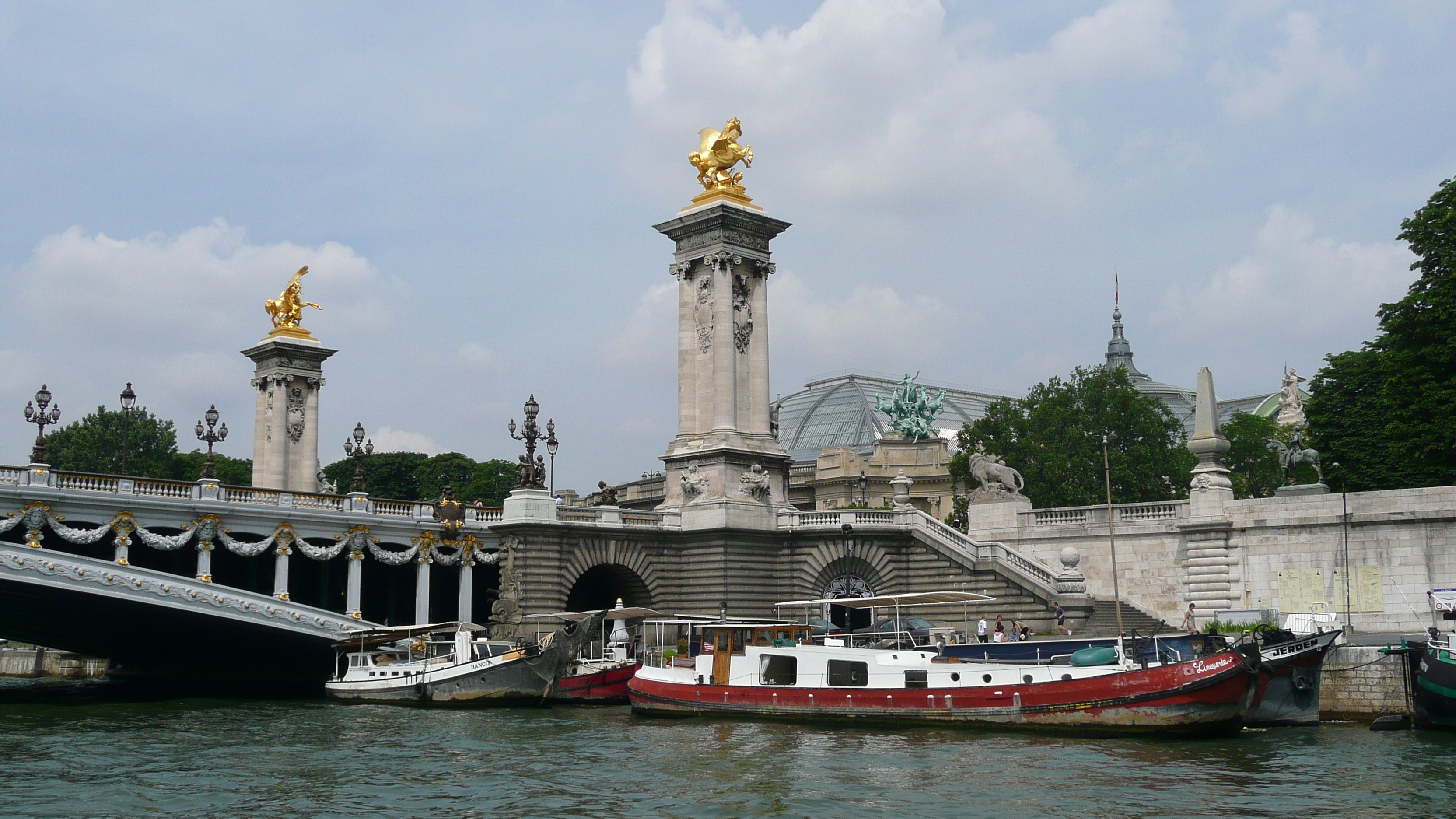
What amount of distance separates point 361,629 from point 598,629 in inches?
341

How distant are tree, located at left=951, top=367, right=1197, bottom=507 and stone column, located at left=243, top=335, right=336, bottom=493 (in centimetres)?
3960

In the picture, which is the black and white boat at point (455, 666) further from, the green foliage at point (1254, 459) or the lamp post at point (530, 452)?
the green foliage at point (1254, 459)

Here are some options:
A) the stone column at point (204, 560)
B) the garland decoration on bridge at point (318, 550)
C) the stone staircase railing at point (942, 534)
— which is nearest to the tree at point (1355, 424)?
the stone staircase railing at point (942, 534)

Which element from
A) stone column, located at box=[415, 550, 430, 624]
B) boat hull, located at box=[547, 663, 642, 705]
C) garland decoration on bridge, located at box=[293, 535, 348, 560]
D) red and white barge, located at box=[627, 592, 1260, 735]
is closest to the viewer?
red and white barge, located at box=[627, 592, 1260, 735]

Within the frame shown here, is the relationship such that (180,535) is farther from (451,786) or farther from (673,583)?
(451,786)

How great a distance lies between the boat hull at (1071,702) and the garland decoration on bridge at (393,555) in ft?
65.5

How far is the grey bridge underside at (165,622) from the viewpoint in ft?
151

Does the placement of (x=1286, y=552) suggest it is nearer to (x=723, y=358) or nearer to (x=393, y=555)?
(x=723, y=358)

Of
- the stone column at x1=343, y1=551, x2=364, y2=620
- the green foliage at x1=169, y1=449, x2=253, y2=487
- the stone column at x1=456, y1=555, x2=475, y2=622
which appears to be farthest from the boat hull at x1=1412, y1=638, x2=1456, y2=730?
the green foliage at x1=169, y1=449, x2=253, y2=487

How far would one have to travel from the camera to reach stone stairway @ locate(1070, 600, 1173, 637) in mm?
Answer: 52375

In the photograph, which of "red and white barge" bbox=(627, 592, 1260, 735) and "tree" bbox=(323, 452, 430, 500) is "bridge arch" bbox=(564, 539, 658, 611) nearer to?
"red and white barge" bbox=(627, 592, 1260, 735)

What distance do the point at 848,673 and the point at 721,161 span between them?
1081 inches

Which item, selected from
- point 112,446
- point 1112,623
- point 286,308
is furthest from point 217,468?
point 1112,623

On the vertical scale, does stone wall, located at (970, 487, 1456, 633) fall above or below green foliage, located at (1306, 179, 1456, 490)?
below
